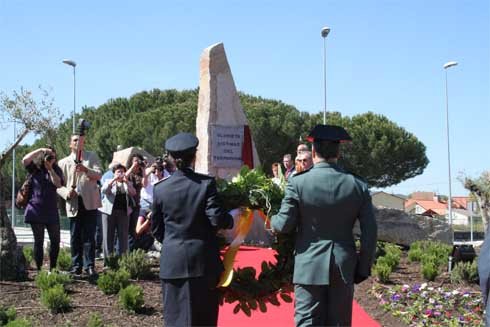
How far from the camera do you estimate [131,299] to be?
6.27 m

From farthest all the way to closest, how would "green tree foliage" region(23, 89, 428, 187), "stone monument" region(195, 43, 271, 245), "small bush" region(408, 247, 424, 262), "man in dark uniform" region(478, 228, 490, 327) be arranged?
"green tree foliage" region(23, 89, 428, 187)
"stone monument" region(195, 43, 271, 245)
"small bush" region(408, 247, 424, 262)
"man in dark uniform" region(478, 228, 490, 327)

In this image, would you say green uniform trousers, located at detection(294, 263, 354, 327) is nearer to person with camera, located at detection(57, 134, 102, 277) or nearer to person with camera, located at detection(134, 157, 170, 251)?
person with camera, located at detection(57, 134, 102, 277)

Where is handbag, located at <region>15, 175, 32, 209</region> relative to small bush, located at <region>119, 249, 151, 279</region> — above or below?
above

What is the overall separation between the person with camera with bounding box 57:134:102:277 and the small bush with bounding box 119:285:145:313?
57.1 inches

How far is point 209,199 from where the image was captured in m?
4.22

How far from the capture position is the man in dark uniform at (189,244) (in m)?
4.20

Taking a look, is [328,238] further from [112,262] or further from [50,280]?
[112,262]

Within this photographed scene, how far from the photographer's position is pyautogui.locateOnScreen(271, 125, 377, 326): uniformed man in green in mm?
4051

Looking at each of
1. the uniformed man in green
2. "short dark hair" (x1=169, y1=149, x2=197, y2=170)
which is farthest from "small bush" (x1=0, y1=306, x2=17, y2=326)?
the uniformed man in green

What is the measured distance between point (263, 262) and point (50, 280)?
2.87m

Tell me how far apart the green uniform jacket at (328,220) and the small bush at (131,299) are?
261 centimetres

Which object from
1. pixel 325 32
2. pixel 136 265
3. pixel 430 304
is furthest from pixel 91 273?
pixel 325 32

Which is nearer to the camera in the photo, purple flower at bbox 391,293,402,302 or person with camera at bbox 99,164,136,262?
purple flower at bbox 391,293,402,302

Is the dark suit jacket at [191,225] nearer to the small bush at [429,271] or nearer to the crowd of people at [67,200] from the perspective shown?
the crowd of people at [67,200]
